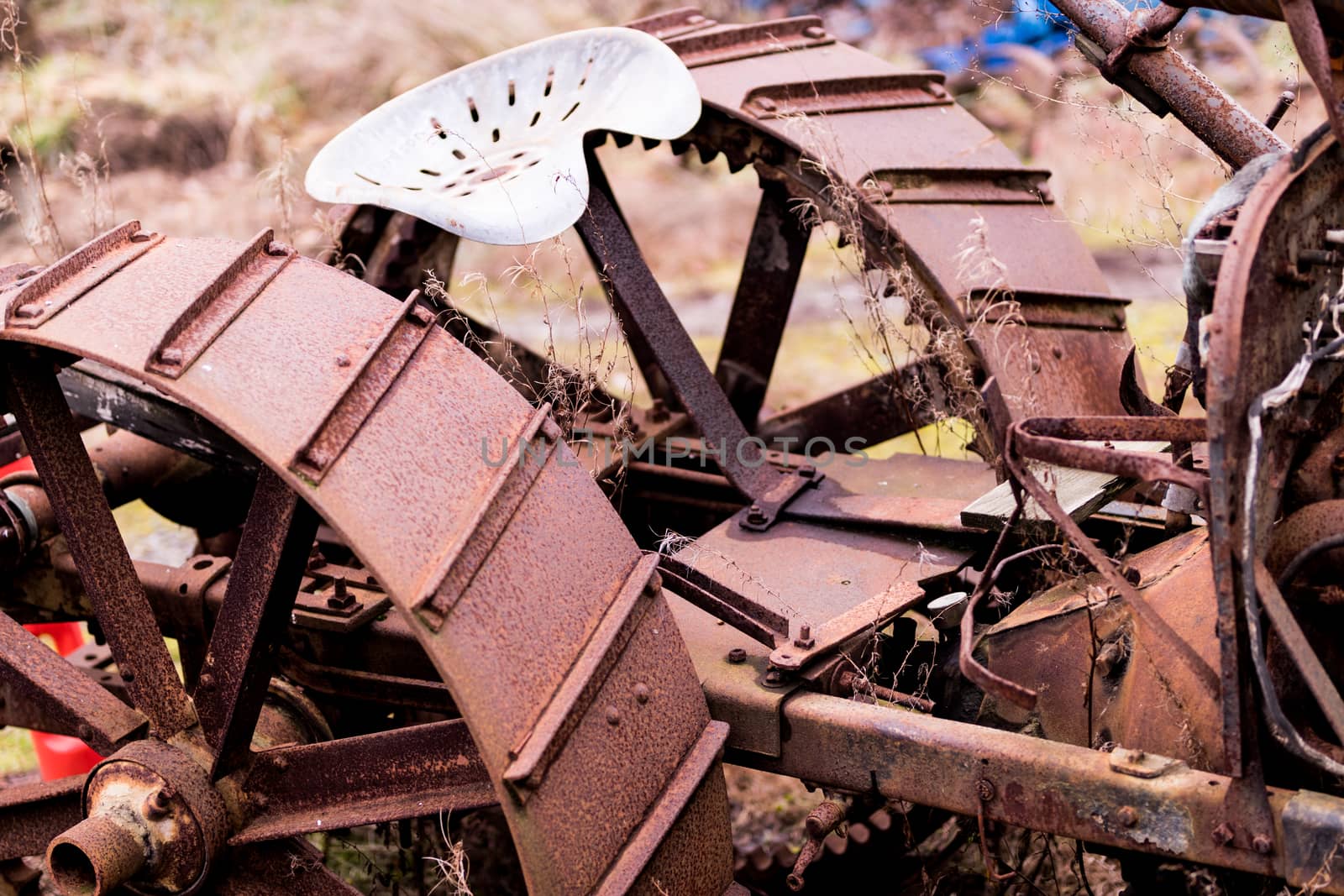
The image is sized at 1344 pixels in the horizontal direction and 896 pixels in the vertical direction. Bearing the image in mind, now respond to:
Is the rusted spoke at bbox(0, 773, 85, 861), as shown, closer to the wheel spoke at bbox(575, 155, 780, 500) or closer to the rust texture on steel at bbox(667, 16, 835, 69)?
the wheel spoke at bbox(575, 155, 780, 500)

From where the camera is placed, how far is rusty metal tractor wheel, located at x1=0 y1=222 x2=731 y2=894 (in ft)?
6.07

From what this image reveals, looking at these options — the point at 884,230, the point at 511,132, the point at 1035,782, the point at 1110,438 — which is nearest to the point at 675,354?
the point at 884,230

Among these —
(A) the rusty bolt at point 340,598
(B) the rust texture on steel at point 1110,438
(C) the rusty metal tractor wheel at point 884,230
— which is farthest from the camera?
(C) the rusty metal tractor wheel at point 884,230

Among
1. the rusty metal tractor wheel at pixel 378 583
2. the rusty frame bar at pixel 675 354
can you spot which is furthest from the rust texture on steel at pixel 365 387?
the rusty frame bar at pixel 675 354

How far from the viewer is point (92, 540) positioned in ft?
7.78

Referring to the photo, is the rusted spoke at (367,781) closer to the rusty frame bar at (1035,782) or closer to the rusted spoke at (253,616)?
the rusted spoke at (253,616)

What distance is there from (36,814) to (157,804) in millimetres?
479

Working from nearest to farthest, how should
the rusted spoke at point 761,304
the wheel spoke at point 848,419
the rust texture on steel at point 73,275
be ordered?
the rust texture on steel at point 73,275 < the rusted spoke at point 761,304 < the wheel spoke at point 848,419

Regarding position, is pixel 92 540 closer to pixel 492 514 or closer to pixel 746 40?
pixel 492 514

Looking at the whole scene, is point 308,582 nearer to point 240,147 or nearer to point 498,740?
point 498,740

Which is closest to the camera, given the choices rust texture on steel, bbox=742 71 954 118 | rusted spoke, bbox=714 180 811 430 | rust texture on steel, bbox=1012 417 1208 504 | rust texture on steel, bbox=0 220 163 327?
rust texture on steel, bbox=1012 417 1208 504

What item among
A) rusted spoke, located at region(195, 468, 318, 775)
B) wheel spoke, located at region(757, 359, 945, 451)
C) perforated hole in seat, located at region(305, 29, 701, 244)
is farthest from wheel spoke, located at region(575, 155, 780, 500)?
rusted spoke, located at region(195, 468, 318, 775)

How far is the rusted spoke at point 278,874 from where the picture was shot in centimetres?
231

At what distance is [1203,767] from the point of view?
78.4 inches
